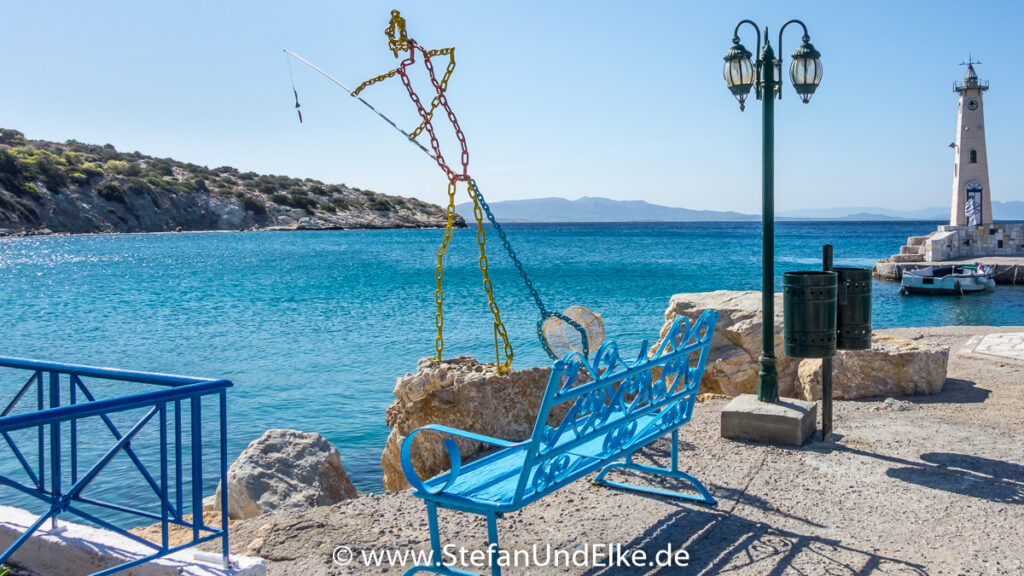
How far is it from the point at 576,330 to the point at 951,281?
101 ft

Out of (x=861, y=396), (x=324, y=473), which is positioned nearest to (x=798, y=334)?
(x=861, y=396)

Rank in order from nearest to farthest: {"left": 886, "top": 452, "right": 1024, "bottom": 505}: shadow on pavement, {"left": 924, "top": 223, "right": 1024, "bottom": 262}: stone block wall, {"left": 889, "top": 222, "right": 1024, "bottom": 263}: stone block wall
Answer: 1. {"left": 886, "top": 452, "right": 1024, "bottom": 505}: shadow on pavement
2. {"left": 889, "top": 222, "right": 1024, "bottom": 263}: stone block wall
3. {"left": 924, "top": 223, "right": 1024, "bottom": 262}: stone block wall

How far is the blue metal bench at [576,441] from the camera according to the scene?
11.1 ft

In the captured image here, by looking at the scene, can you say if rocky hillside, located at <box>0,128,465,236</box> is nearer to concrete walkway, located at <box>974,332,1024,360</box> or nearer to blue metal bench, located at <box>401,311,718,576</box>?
concrete walkway, located at <box>974,332,1024,360</box>

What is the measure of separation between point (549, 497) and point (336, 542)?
135 cm

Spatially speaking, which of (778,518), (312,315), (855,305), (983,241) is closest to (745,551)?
(778,518)

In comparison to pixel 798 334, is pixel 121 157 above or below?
above

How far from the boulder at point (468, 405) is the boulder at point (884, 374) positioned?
282cm

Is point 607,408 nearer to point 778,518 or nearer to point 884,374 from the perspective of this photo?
point 778,518

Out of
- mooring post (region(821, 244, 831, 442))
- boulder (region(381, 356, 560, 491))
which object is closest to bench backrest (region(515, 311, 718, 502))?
mooring post (region(821, 244, 831, 442))

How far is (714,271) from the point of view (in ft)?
170

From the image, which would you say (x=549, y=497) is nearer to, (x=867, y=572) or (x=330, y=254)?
(x=867, y=572)

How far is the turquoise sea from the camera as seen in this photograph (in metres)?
13.6

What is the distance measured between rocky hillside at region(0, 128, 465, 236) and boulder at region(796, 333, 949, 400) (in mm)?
80940
